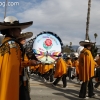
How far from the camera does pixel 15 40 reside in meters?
3.78

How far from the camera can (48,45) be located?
4.06 meters

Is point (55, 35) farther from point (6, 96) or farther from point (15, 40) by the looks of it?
point (6, 96)

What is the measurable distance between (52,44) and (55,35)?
15 centimetres

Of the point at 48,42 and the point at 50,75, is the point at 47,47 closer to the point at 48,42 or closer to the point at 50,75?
the point at 48,42

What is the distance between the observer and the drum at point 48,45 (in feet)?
12.8

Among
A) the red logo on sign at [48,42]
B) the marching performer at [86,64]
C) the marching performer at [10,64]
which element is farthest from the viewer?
the marching performer at [86,64]

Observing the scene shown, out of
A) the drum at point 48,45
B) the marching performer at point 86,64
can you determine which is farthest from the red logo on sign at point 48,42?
the marching performer at point 86,64

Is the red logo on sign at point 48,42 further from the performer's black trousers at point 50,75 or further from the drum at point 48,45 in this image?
the performer's black trousers at point 50,75

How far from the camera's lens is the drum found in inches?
153

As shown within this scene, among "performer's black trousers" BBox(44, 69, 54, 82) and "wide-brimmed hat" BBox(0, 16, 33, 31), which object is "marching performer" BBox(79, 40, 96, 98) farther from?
"performer's black trousers" BBox(44, 69, 54, 82)

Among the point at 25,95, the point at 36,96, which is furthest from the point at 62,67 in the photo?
the point at 25,95

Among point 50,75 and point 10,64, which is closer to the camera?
point 10,64

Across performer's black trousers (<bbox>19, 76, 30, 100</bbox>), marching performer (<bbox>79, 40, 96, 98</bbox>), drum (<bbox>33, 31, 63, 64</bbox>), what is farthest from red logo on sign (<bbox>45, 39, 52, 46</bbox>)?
marching performer (<bbox>79, 40, 96, 98</bbox>)

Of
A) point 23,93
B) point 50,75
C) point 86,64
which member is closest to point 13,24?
point 23,93
